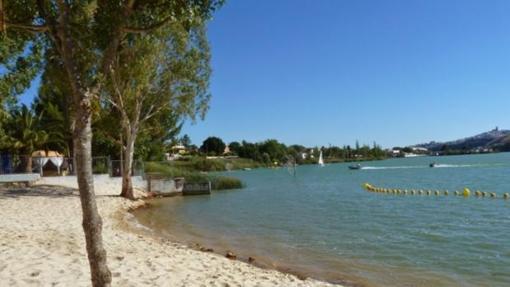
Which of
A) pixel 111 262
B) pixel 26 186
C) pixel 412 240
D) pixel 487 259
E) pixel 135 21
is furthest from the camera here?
pixel 26 186

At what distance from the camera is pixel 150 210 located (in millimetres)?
31547

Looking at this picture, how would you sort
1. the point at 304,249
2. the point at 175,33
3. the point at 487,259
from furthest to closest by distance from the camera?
the point at 175,33, the point at 304,249, the point at 487,259

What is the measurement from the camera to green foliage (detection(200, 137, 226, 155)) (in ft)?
634

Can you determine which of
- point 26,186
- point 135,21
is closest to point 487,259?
point 135,21

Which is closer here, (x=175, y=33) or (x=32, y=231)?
(x=32, y=231)

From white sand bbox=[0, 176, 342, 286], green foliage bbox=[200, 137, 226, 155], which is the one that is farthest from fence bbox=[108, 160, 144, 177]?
green foliage bbox=[200, 137, 226, 155]

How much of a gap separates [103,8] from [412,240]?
53.9 ft

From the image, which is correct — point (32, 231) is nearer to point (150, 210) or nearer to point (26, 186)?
point (150, 210)

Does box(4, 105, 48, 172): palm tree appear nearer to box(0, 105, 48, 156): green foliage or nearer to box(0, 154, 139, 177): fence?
box(0, 105, 48, 156): green foliage

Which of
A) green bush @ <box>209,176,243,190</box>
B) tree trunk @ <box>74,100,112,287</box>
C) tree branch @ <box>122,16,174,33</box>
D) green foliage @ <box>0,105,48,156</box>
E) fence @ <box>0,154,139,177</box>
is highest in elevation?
green foliage @ <box>0,105,48,156</box>

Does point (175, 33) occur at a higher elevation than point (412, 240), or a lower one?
higher

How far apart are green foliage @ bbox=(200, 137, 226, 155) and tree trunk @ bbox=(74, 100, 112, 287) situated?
18627cm

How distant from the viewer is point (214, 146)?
194 m

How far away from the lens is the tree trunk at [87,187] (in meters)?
5.70
